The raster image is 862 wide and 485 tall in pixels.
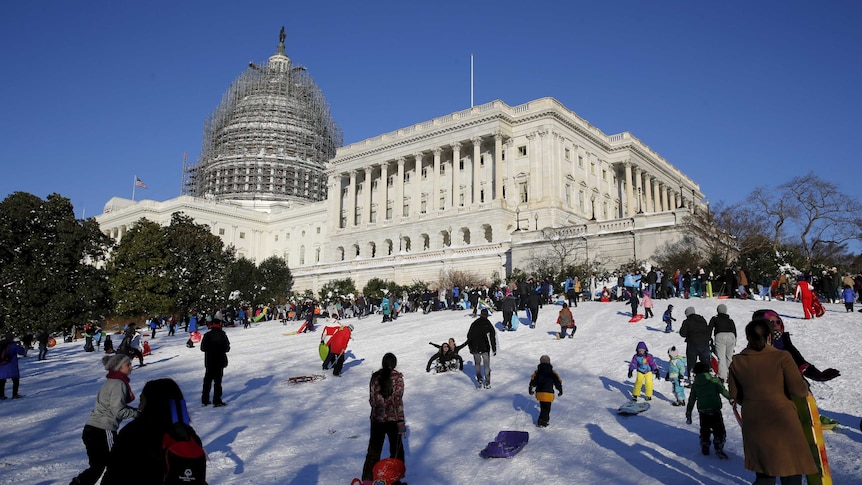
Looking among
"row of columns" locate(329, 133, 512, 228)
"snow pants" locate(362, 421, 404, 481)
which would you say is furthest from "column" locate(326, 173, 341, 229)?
"snow pants" locate(362, 421, 404, 481)


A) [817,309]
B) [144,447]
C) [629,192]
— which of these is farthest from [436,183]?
[144,447]

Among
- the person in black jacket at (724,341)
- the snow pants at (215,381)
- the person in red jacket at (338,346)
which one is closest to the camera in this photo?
the person in black jacket at (724,341)

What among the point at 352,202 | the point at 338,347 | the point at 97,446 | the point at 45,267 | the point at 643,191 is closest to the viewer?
the point at 97,446

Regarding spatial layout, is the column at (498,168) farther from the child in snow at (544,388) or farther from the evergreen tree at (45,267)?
the child in snow at (544,388)

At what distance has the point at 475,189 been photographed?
6328 cm

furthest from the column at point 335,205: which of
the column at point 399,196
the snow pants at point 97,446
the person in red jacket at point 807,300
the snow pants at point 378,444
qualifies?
the snow pants at point 97,446

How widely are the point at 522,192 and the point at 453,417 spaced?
2081 inches

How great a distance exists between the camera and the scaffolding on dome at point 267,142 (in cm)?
9912

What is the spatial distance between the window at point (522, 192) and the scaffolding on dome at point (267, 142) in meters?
48.1

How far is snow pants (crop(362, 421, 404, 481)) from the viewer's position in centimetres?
703

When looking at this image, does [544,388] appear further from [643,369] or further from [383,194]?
[383,194]

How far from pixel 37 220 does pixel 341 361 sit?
3170 centimetres

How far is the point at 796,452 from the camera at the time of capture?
4.95 metres

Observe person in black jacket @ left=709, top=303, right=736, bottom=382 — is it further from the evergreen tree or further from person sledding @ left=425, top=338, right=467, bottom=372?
the evergreen tree
